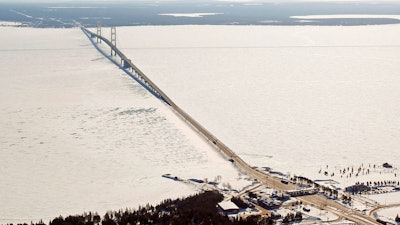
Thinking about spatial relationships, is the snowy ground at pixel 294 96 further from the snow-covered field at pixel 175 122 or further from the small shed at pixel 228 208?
the small shed at pixel 228 208

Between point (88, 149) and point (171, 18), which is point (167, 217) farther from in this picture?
point (171, 18)

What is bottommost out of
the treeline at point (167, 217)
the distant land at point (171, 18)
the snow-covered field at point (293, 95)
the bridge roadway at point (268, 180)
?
the treeline at point (167, 217)

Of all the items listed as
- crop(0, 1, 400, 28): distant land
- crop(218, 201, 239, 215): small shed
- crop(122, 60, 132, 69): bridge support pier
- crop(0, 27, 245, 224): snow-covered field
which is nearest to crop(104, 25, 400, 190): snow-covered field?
crop(122, 60, 132, 69): bridge support pier

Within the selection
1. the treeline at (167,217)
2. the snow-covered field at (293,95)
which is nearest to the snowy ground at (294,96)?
the snow-covered field at (293,95)

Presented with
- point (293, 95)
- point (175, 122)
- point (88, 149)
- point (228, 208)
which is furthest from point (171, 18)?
point (228, 208)

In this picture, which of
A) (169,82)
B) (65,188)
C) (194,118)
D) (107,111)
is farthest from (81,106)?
(65,188)

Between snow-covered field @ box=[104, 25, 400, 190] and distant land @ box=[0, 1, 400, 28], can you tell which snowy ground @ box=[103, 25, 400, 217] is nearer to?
snow-covered field @ box=[104, 25, 400, 190]

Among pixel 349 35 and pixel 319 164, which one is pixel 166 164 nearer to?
pixel 319 164
